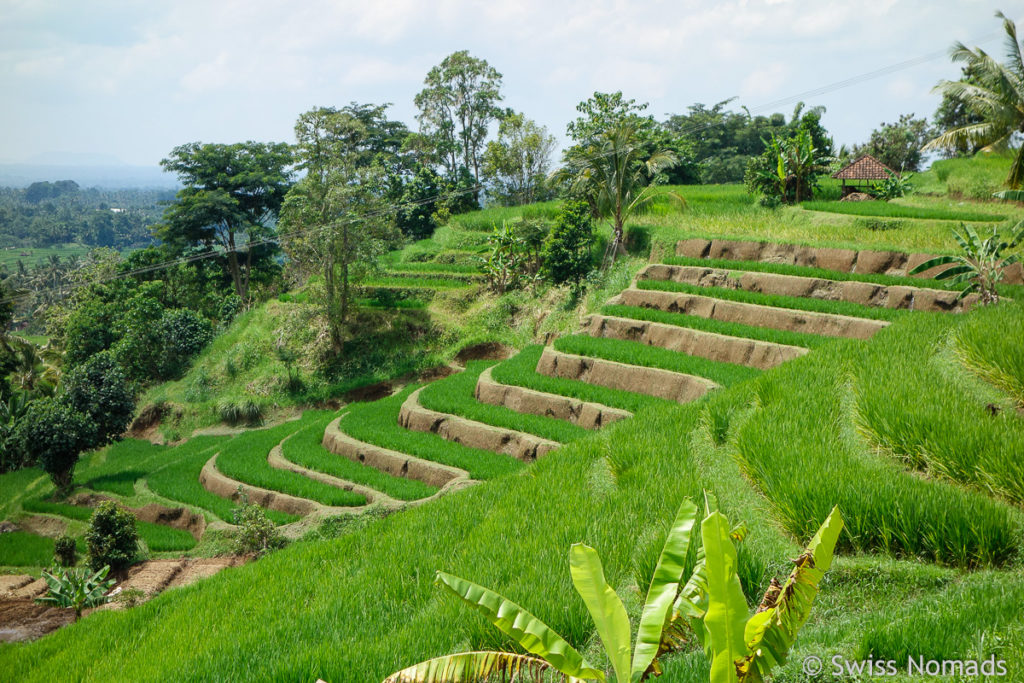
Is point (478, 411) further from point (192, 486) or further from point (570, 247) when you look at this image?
point (570, 247)

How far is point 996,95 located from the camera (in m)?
15.3

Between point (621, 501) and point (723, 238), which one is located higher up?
point (723, 238)

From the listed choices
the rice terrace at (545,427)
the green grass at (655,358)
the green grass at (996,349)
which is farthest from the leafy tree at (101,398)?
the green grass at (996,349)

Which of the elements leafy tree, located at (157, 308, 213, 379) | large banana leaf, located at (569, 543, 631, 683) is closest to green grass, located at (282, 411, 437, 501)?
large banana leaf, located at (569, 543, 631, 683)

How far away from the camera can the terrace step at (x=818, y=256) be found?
42.0ft

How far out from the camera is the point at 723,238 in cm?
1614

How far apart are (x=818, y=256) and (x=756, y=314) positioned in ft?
9.79

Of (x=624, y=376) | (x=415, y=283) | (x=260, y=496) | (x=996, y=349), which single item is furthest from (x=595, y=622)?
(x=415, y=283)

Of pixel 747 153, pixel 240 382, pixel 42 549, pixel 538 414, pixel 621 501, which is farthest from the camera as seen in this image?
pixel 747 153

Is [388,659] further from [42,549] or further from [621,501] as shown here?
[42,549]

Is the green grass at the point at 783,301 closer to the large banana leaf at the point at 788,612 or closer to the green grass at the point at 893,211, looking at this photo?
the green grass at the point at 893,211

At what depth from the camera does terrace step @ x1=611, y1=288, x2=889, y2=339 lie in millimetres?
11078

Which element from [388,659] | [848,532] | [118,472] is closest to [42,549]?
[118,472]

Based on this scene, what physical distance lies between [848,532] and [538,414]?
7687 millimetres
